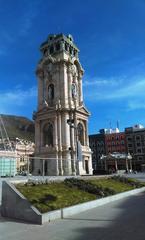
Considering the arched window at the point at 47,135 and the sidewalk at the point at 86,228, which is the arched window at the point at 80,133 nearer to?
the arched window at the point at 47,135

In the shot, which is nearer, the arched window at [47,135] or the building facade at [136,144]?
the arched window at [47,135]

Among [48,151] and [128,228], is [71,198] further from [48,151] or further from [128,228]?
[48,151]

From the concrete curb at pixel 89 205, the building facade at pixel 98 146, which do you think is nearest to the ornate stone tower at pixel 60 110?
the concrete curb at pixel 89 205

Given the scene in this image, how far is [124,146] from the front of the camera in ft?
431

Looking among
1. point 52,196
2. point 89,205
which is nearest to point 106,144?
point 89,205

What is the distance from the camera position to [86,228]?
1002cm

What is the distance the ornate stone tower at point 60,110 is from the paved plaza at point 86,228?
38121 millimetres

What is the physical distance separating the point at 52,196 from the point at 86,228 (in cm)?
420

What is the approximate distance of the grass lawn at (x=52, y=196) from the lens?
40.8 feet

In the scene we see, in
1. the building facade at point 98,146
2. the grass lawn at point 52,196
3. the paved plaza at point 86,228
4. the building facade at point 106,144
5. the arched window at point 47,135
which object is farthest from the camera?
the building facade at point 98,146

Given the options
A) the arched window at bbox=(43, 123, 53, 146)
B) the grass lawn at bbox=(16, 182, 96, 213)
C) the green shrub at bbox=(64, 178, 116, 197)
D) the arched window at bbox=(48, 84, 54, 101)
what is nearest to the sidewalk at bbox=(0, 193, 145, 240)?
the grass lawn at bbox=(16, 182, 96, 213)

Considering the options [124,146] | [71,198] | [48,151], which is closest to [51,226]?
[71,198]

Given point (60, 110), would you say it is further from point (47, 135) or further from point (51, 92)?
point (47, 135)

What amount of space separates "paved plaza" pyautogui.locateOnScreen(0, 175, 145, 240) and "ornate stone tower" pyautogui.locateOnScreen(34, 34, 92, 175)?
125 ft
